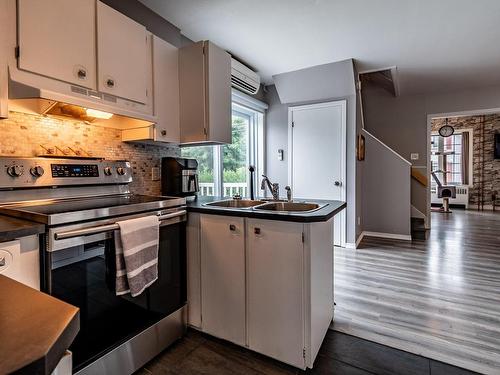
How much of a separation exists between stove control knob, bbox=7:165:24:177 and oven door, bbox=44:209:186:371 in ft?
1.69

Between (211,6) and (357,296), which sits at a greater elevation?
(211,6)

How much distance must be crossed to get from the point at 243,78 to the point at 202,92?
5.04 ft

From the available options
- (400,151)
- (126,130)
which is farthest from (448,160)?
(126,130)

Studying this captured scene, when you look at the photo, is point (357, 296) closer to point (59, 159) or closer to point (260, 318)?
point (260, 318)

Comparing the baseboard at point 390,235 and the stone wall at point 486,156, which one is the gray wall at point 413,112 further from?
the stone wall at point 486,156

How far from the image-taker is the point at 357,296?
8.01 ft

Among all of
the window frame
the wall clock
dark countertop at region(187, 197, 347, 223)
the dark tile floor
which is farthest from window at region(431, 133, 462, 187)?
dark countertop at region(187, 197, 347, 223)

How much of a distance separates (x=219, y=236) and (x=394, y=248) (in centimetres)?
321

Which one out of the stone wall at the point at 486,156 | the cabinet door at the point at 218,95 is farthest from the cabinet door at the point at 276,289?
the stone wall at the point at 486,156

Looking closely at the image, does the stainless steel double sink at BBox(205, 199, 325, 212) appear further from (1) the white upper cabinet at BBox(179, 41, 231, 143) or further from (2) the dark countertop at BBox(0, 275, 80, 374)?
(2) the dark countertop at BBox(0, 275, 80, 374)

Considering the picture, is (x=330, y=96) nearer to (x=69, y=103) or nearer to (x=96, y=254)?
(x=69, y=103)

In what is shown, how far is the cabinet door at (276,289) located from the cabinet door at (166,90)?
1032 millimetres

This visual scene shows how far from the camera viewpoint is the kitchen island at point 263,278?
4.83 ft

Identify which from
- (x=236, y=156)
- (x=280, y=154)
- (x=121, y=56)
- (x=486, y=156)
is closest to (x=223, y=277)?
(x=121, y=56)
